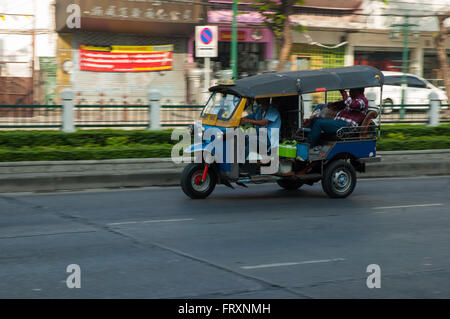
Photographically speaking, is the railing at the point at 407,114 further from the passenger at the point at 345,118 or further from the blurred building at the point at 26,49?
the blurred building at the point at 26,49

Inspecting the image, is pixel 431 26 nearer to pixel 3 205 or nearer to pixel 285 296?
pixel 3 205

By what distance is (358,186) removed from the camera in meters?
14.1

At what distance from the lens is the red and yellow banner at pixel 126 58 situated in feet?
85.1

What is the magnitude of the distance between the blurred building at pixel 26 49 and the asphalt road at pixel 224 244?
40.4 ft

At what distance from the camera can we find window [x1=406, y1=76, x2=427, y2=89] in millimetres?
28952

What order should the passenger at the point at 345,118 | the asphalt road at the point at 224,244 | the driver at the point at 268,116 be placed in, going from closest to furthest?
the asphalt road at the point at 224,244 < the driver at the point at 268,116 < the passenger at the point at 345,118

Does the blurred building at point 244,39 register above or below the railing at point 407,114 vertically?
above

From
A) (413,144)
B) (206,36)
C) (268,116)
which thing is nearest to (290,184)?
(268,116)

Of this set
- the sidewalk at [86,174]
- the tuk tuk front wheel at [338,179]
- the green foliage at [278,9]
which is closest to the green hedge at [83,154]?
the sidewalk at [86,174]

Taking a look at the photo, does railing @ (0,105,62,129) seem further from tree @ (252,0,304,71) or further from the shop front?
the shop front

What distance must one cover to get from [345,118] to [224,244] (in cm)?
472

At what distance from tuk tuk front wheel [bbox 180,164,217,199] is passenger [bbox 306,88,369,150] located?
5.89ft

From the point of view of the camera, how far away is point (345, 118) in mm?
12258

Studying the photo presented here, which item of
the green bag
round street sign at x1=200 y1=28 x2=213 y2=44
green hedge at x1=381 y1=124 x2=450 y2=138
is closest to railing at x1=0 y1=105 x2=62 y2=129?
round street sign at x1=200 y1=28 x2=213 y2=44
